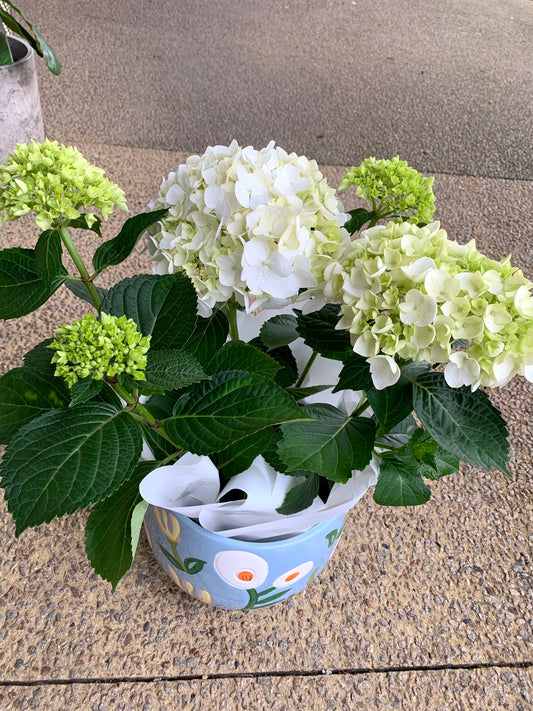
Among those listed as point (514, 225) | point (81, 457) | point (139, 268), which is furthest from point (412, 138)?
point (81, 457)

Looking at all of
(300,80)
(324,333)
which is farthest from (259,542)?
(300,80)

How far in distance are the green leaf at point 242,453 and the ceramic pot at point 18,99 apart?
4.20ft

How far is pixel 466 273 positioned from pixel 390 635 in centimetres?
64

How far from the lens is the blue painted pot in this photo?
647mm

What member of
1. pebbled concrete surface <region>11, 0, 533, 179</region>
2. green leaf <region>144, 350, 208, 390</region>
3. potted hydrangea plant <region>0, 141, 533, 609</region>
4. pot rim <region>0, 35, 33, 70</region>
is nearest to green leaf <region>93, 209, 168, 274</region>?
potted hydrangea plant <region>0, 141, 533, 609</region>

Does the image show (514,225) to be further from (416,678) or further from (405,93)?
(416,678)

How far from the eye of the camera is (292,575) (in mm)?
722

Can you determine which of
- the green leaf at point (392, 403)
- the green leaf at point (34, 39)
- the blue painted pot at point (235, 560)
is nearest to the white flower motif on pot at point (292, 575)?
the blue painted pot at point (235, 560)

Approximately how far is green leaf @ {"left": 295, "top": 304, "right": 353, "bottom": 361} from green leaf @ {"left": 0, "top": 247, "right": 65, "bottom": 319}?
0.23 meters

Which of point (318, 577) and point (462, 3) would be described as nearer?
point (318, 577)

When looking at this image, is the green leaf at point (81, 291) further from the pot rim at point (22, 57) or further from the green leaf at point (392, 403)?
the pot rim at point (22, 57)

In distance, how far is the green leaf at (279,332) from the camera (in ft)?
2.01

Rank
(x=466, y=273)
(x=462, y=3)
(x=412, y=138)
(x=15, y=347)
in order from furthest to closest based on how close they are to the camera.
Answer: (x=462, y=3), (x=412, y=138), (x=15, y=347), (x=466, y=273)

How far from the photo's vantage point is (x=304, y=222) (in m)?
0.48
